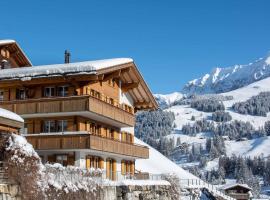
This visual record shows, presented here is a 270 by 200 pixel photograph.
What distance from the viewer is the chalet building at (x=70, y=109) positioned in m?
35.2

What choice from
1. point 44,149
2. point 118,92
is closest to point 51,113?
point 44,149

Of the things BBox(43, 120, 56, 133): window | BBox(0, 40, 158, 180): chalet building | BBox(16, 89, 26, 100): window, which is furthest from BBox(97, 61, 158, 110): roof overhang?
BBox(16, 89, 26, 100): window

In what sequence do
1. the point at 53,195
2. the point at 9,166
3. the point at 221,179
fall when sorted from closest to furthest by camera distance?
the point at 9,166 → the point at 53,195 → the point at 221,179

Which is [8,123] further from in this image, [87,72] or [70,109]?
[87,72]

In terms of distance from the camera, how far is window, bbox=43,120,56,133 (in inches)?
1464

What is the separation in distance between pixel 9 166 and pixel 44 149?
12539 mm

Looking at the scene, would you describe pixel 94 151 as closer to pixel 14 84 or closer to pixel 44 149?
pixel 44 149

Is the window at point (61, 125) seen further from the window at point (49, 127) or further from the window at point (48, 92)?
the window at point (48, 92)

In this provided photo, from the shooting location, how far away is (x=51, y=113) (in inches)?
1417

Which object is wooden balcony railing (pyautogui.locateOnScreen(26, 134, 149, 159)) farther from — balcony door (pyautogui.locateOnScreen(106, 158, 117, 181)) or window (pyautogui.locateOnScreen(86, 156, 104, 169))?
balcony door (pyautogui.locateOnScreen(106, 158, 117, 181))

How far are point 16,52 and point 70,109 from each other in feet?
43.1

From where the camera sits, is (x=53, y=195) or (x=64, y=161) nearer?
(x=53, y=195)

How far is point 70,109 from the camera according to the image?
116ft

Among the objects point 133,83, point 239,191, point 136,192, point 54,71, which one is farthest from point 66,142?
point 239,191
